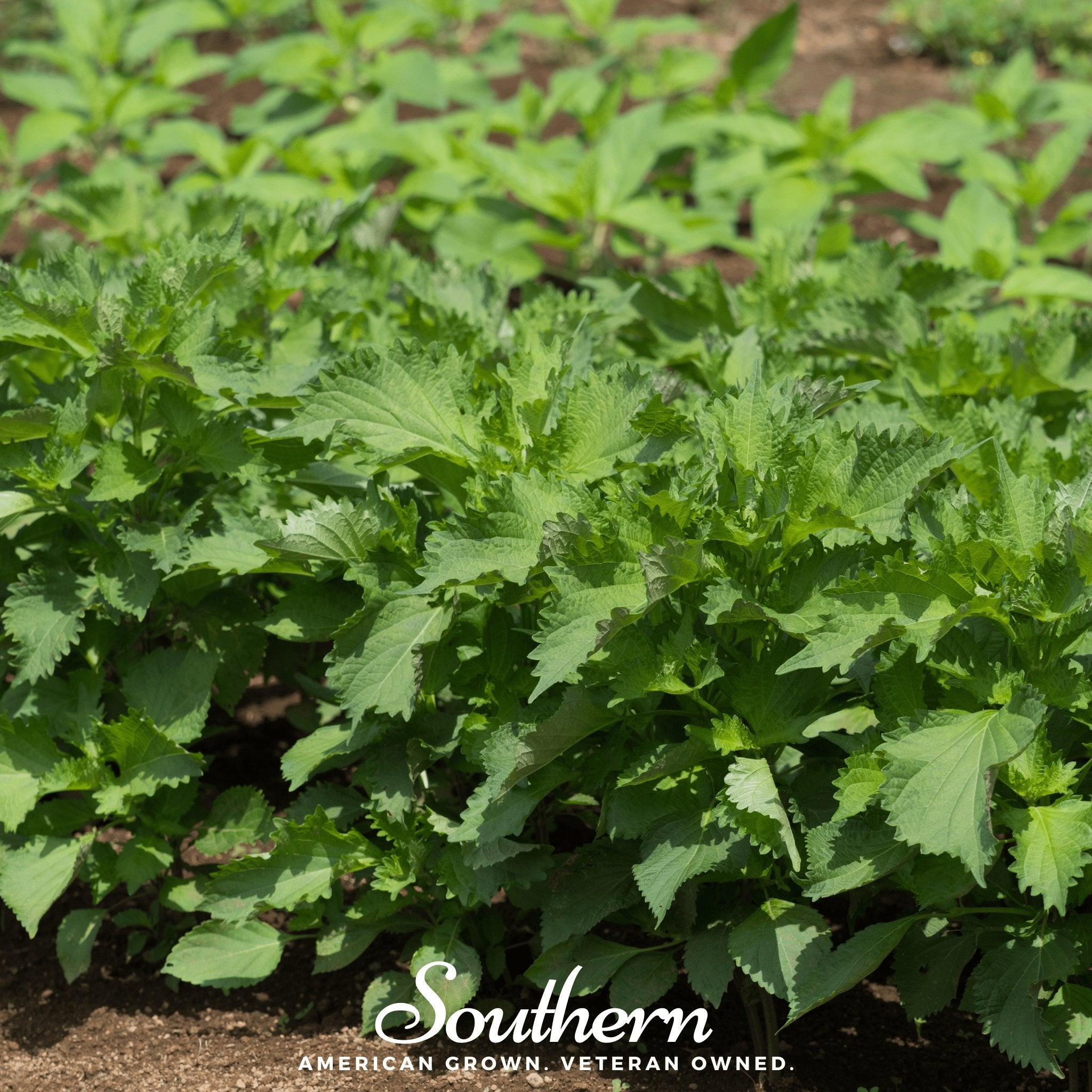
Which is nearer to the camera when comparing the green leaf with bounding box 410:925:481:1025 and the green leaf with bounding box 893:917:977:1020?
the green leaf with bounding box 893:917:977:1020

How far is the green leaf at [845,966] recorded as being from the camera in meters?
2.18

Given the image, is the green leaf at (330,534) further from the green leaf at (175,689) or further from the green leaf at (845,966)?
the green leaf at (845,966)

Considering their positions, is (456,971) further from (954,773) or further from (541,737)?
(954,773)

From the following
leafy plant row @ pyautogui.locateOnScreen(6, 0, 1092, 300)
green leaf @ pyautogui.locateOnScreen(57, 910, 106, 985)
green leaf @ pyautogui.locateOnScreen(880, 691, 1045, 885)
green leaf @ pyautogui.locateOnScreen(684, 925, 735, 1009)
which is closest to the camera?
green leaf @ pyautogui.locateOnScreen(880, 691, 1045, 885)

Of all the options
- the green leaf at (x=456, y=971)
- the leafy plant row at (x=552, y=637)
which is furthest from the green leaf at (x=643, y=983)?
the green leaf at (x=456, y=971)

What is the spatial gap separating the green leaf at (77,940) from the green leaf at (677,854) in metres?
1.23

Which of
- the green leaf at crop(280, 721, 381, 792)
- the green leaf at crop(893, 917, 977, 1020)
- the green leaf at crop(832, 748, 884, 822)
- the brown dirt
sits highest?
the green leaf at crop(832, 748, 884, 822)

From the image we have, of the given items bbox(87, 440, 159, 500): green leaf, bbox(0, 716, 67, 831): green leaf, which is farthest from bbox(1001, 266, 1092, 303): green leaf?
bbox(0, 716, 67, 831): green leaf

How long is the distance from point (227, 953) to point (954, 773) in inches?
58.7

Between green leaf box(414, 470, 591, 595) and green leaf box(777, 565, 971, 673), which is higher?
green leaf box(414, 470, 591, 595)

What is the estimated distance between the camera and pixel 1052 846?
80.7 inches

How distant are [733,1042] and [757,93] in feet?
14.7

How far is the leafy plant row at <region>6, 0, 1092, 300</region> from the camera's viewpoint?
4621 mm

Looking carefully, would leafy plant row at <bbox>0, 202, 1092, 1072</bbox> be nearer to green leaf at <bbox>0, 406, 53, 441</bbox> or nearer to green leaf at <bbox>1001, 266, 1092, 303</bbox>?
green leaf at <bbox>0, 406, 53, 441</bbox>
